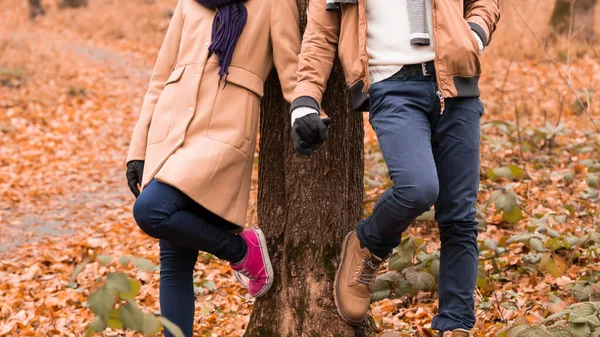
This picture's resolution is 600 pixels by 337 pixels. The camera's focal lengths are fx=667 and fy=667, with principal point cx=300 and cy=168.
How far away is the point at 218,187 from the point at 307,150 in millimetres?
523

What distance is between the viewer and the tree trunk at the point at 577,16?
11.5 m

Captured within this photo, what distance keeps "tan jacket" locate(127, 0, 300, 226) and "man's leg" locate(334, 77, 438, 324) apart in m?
0.52

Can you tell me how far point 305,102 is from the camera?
2.93m

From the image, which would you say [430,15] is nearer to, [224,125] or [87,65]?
[224,125]

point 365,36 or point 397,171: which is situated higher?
point 365,36

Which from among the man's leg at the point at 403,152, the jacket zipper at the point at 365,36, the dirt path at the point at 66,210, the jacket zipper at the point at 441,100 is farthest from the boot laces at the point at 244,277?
the dirt path at the point at 66,210

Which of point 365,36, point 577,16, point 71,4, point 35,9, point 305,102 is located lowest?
point 71,4

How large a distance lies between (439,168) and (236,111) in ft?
3.27

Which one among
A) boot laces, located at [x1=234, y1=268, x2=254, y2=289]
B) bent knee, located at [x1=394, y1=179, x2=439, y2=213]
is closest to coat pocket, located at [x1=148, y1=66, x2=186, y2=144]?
boot laces, located at [x1=234, y1=268, x2=254, y2=289]

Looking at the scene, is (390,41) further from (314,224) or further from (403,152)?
(314,224)

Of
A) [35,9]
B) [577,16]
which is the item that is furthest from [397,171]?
[35,9]

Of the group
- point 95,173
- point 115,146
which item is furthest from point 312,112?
point 115,146

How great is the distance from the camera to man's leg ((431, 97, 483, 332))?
9.70 ft

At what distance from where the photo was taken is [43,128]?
11102 millimetres
